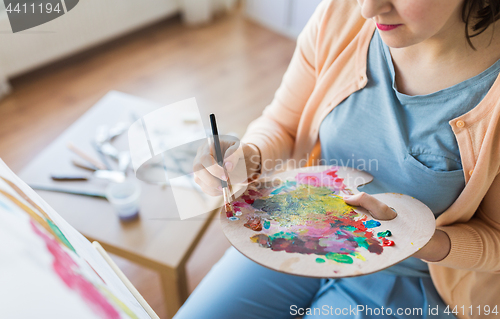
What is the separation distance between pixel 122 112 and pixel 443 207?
1035 mm

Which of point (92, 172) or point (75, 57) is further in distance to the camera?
point (75, 57)

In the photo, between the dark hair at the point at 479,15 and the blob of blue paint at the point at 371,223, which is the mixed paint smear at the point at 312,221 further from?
Answer: the dark hair at the point at 479,15

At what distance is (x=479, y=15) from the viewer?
2.03 ft

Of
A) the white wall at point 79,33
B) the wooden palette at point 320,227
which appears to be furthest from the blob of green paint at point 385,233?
the white wall at point 79,33

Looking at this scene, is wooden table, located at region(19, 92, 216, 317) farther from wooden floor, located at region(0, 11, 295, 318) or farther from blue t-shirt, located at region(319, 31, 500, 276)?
wooden floor, located at region(0, 11, 295, 318)

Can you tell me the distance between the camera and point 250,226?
2.05 ft

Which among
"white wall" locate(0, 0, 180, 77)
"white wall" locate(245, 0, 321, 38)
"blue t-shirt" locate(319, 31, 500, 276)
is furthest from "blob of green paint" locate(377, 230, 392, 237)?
"white wall" locate(245, 0, 321, 38)

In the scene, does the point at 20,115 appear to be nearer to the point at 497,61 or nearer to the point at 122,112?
the point at 122,112

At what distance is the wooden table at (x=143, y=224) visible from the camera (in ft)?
3.23

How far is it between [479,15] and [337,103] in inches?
11.2

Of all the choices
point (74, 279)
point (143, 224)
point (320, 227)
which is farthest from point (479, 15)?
point (143, 224)

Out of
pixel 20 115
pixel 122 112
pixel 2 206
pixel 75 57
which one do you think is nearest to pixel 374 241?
pixel 2 206

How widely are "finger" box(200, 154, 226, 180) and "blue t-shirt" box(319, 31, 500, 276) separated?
0.27 m

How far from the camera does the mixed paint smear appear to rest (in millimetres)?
591
